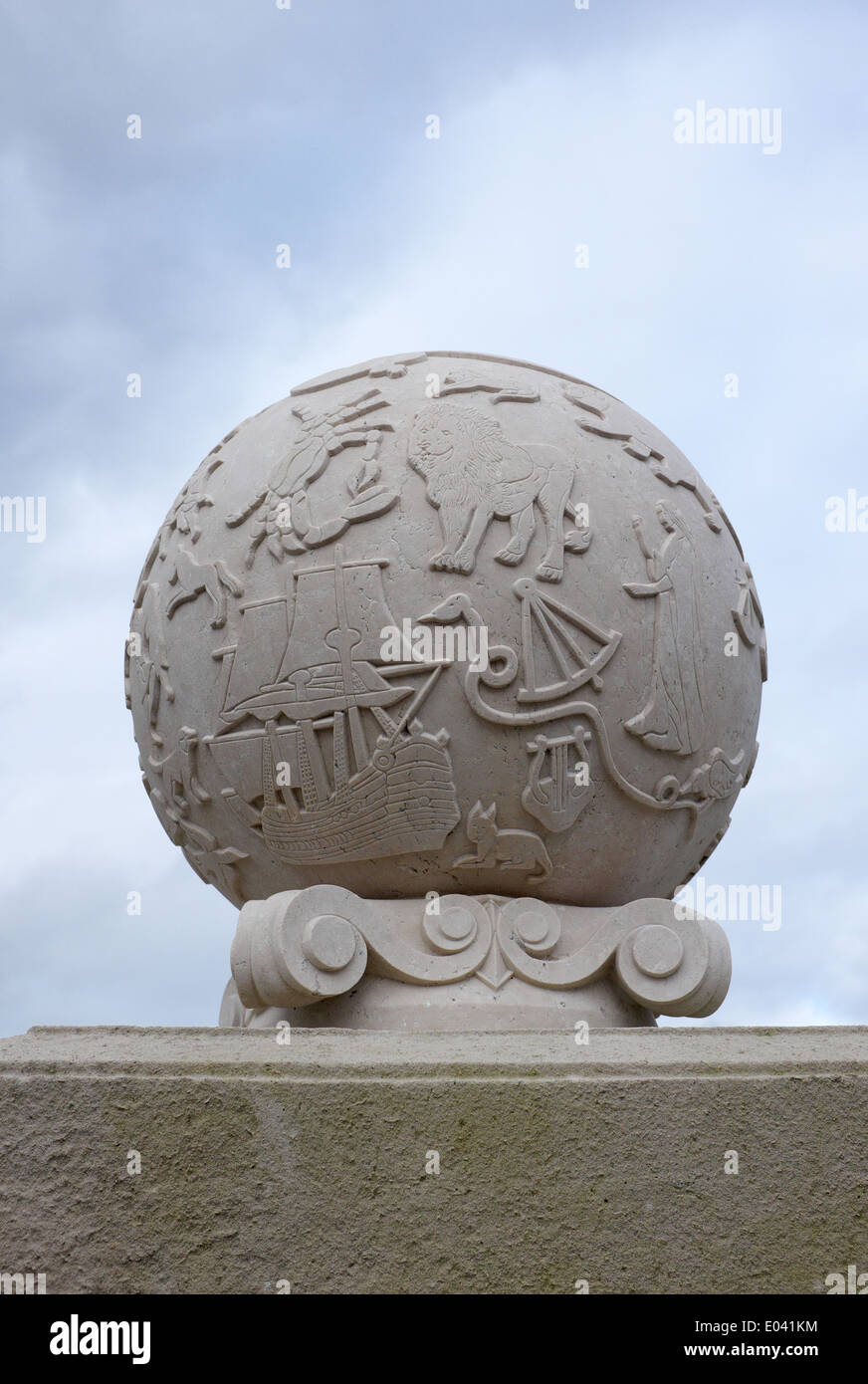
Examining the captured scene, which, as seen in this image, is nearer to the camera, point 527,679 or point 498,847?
point 527,679

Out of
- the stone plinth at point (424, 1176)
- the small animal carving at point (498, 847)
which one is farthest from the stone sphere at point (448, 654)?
the stone plinth at point (424, 1176)

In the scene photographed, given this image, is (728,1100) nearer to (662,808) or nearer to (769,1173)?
(769,1173)

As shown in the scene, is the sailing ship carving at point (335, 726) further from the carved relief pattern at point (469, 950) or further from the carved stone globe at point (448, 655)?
the carved relief pattern at point (469, 950)

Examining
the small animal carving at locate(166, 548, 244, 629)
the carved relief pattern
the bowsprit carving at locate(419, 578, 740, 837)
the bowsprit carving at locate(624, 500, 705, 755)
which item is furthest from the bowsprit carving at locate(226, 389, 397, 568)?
the carved relief pattern

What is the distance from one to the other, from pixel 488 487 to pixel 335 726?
111cm

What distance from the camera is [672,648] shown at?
6.11m

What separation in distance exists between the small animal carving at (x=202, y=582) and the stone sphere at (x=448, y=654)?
10 millimetres

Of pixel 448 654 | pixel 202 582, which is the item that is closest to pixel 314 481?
pixel 202 582

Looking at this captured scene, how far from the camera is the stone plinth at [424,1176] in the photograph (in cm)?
457

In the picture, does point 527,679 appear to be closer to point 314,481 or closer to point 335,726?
point 335,726

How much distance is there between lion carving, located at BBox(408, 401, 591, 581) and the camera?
5887 mm

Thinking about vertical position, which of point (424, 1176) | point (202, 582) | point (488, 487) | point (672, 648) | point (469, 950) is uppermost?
point (488, 487)
